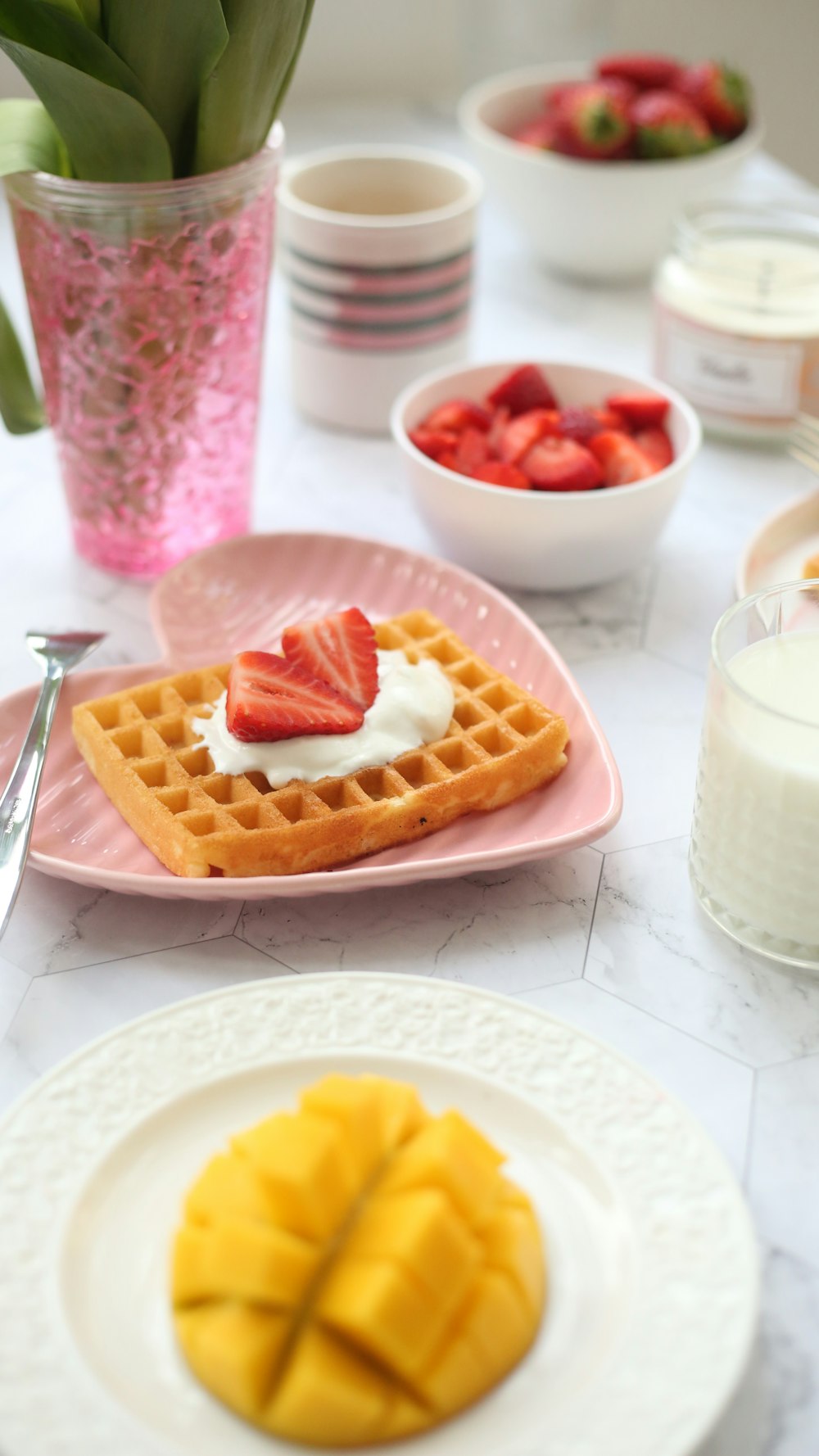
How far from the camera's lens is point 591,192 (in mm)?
1702

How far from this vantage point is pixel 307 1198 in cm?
61

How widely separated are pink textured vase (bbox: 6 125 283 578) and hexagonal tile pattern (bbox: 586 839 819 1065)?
1.78 ft

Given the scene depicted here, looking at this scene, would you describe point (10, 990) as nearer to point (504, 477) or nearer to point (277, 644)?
point (277, 644)

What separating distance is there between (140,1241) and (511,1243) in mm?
187

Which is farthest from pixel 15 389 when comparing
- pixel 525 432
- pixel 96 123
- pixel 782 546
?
pixel 782 546

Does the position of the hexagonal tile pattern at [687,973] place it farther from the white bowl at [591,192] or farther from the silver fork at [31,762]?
the white bowl at [591,192]

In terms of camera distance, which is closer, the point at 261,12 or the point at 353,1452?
the point at 353,1452

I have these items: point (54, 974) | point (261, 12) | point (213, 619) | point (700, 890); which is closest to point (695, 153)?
point (261, 12)

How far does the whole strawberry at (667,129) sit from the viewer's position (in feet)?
5.61

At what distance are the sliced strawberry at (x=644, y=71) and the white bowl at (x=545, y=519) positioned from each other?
0.73 meters

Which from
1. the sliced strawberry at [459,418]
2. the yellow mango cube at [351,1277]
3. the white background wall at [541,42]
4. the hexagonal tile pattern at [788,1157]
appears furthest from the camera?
the white background wall at [541,42]

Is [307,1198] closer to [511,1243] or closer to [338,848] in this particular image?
[511,1243]

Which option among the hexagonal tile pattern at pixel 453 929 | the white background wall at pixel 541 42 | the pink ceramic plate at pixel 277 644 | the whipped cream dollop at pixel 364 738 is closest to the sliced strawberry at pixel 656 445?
the pink ceramic plate at pixel 277 644

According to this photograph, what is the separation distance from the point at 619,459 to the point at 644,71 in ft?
2.78
